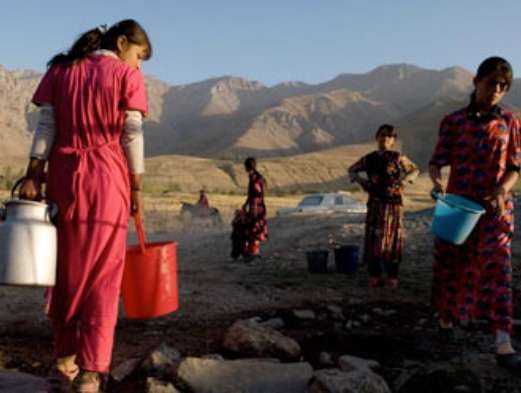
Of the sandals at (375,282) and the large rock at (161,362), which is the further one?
the sandals at (375,282)

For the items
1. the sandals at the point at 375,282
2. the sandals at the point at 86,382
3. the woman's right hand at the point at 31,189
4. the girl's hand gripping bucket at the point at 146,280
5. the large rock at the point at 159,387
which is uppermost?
the woman's right hand at the point at 31,189

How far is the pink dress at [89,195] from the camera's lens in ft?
8.91

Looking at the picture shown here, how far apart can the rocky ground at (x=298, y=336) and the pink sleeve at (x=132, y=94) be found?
4.17ft

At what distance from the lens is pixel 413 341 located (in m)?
4.00

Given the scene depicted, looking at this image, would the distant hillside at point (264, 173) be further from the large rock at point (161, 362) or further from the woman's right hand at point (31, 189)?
the woman's right hand at point (31, 189)

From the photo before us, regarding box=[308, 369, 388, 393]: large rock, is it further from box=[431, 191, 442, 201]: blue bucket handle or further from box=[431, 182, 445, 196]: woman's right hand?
box=[431, 182, 445, 196]: woman's right hand

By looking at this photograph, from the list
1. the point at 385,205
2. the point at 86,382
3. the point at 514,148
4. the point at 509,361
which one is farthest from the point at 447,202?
the point at 385,205

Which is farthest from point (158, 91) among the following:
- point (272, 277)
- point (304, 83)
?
Answer: point (272, 277)

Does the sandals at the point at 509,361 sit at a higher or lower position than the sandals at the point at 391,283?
higher

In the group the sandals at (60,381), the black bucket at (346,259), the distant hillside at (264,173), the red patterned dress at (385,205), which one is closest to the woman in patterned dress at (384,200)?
the red patterned dress at (385,205)

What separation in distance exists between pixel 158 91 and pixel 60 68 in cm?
14873

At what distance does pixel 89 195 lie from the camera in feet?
9.02

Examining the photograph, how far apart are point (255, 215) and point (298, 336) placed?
17.1 feet

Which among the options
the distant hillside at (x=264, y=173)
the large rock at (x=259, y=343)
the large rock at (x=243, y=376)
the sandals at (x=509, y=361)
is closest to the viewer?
the large rock at (x=243, y=376)
